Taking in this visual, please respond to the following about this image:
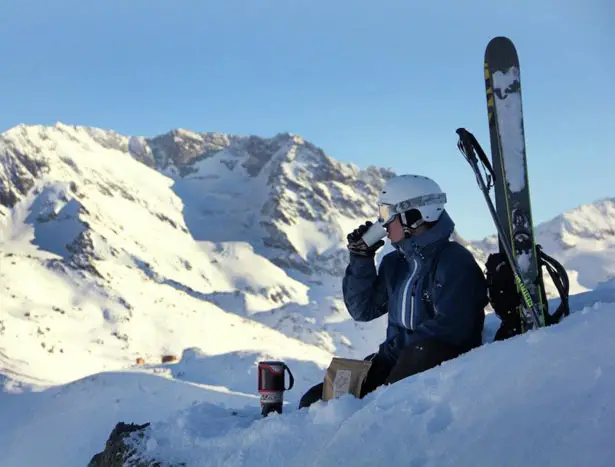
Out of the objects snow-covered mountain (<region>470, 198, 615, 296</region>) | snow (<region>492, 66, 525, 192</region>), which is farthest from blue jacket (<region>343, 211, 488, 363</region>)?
snow-covered mountain (<region>470, 198, 615, 296</region>)

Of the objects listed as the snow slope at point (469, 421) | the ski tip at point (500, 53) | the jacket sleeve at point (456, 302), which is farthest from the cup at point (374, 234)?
the ski tip at point (500, 53)

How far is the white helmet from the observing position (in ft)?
→ 14.5

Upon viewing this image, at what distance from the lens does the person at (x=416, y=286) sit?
387 centimetres

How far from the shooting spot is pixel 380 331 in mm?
49812

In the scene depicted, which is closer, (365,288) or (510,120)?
(365,288)

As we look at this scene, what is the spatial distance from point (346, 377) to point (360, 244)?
1060mm

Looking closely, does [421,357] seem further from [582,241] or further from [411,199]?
[582,241]

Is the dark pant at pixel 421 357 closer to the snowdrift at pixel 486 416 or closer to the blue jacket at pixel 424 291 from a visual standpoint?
the blue jacket at pixel 424 291

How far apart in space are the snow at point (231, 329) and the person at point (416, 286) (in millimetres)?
709

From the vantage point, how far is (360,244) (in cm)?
456

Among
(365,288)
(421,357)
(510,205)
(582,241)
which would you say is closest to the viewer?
(421,357)

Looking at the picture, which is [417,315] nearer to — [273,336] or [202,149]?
[273,336]

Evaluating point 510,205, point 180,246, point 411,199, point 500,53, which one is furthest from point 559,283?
point 180,246

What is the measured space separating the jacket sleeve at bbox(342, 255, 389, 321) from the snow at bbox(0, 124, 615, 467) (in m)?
1.03
